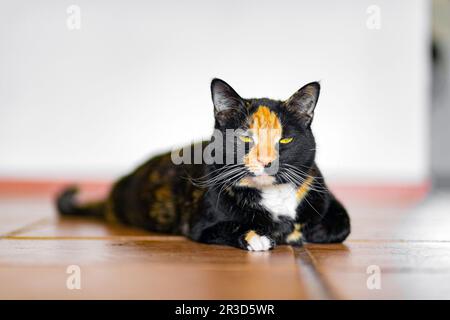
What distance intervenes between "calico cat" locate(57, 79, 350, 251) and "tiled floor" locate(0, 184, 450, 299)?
5 cm

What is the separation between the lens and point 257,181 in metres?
1.34

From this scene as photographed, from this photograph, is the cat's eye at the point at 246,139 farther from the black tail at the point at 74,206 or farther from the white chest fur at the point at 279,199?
the black tail at the point at 74,206

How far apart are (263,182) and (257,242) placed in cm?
15

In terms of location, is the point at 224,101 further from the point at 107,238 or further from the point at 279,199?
the point at 107,238

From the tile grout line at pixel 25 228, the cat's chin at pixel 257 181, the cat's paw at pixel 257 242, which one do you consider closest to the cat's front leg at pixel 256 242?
the cat's paw at pixel 257 242

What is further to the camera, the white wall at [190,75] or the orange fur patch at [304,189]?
the white wall at [190,75]

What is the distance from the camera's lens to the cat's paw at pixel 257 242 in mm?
1322

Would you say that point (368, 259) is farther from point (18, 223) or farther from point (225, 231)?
point (18, 223)

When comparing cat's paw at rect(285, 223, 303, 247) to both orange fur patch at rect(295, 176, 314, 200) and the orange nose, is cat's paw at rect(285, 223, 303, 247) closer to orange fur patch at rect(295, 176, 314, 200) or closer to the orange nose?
orange fur patch at rect(295, 176, 314, 200)

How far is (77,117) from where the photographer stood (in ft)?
10.7

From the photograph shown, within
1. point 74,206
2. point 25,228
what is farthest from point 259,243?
point 74,206

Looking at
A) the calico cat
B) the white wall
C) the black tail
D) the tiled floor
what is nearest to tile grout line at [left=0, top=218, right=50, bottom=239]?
the tiled floor

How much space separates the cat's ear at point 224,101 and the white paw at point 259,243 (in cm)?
31
